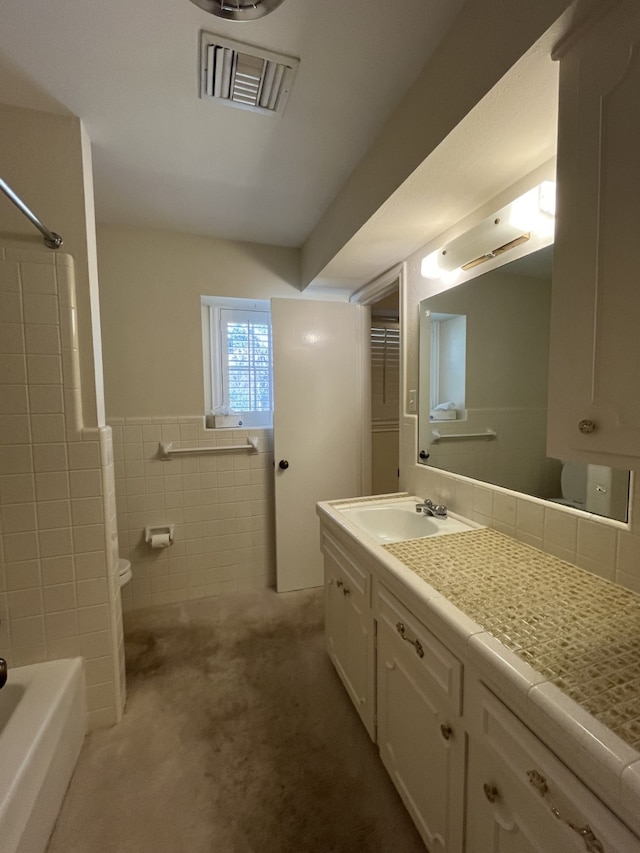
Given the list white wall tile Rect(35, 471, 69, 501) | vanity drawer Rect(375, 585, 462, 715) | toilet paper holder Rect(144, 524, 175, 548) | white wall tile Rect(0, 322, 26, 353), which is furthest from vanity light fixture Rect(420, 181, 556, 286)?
toilet paper holder Rect(144, 524, 175, 548)

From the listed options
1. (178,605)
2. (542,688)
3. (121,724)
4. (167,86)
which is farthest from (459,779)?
(167,86)

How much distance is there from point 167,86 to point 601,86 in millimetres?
1304

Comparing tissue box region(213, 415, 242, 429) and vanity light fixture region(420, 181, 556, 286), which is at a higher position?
vanity light fixture region(420, 181, 556, 286)

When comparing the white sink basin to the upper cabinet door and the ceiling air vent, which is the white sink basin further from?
the ceiling air vent

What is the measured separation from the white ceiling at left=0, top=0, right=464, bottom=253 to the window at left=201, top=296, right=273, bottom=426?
0.81 metres

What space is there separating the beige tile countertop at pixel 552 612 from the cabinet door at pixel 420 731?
155 millimetres

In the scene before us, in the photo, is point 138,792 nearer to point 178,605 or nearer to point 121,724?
point 121,724

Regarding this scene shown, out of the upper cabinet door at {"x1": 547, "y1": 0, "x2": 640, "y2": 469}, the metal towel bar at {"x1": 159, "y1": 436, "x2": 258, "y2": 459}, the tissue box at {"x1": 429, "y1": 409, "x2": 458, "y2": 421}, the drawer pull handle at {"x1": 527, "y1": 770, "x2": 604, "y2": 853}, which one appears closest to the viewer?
the drawer pull handle at {"x1": 527, "y1": 770, "x2": 604, "y2": 853}

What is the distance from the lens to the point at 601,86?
705mm

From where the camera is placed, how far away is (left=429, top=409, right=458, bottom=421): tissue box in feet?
5.72

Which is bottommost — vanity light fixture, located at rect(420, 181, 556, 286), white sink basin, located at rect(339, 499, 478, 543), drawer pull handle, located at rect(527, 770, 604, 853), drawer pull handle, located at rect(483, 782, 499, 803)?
drawer pull handle, located at rect(483, 782, 499, 803)

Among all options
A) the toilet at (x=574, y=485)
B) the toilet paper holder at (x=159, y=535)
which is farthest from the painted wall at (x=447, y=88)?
the toilet paper holder at (x=159, y=535)

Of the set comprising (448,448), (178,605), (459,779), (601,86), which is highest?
(601,86)

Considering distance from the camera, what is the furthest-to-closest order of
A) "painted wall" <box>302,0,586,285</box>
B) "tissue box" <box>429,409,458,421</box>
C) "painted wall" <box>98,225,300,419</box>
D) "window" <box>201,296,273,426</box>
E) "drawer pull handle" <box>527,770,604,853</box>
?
"window" <box>201,296,273,426</box>, "painted wall" <box>98,225,300,419</box>, "tissue box" <box>429,409,458,421</box>, "painted wall" <box>302,0,586,285</box>, "drawer pull handle" <box>527,770,604,853</box>
